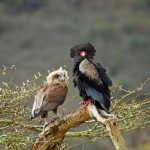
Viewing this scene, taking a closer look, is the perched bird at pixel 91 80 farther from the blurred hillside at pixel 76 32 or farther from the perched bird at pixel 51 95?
the blurred hillside at pixel 76 32

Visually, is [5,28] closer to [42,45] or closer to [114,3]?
[42,45]

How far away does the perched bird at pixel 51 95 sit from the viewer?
27.7 ft

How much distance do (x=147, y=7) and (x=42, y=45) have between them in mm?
9002

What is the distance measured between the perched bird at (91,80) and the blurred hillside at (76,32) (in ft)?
100

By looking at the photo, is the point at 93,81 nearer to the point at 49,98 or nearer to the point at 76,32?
the point at 49,98

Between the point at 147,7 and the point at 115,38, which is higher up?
the point at 147,7

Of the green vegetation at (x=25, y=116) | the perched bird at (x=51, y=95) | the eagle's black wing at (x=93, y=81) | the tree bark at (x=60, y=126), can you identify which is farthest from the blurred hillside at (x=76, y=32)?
the tree bark at (x=60, y=126)

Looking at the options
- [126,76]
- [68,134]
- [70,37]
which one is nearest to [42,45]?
[70,37]

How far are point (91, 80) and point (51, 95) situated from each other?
40 centimetres

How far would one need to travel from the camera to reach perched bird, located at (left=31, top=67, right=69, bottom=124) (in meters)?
8.44

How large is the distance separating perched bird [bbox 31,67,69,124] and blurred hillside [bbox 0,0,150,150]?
100.0 feet

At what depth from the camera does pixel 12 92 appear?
8672 mm

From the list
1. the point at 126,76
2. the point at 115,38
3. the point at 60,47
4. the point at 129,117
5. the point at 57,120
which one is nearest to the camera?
the point at 57,120

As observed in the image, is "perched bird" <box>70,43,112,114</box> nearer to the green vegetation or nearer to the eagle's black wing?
the eagle's black wing
